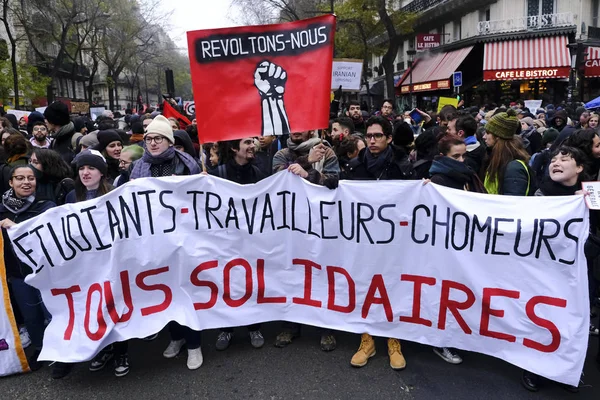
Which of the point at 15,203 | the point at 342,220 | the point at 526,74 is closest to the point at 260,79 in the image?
the point at 342,220

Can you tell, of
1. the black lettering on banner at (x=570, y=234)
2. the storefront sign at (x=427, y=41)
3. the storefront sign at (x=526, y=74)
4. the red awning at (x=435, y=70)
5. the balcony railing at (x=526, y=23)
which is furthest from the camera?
the storefront sign at (x=427, y=41)

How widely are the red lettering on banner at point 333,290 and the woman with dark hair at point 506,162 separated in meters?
1.36

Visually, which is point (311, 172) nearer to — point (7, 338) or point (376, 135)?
point (376, 135)

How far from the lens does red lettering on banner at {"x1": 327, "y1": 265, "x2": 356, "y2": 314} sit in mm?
3691

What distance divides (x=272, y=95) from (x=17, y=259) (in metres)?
2.23

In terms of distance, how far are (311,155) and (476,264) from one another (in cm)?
142

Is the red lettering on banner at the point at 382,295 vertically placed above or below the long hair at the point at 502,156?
below

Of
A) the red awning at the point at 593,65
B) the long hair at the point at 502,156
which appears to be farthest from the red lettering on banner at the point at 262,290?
the red awning at the point at 593,65

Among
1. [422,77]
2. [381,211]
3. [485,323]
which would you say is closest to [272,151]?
[381,211]

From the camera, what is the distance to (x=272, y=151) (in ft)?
19.1

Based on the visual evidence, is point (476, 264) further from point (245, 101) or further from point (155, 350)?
point (155, 350)

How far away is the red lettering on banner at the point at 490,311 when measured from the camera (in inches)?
129

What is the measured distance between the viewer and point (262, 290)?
380cm

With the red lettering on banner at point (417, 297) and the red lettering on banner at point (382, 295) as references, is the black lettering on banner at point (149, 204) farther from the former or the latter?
the red lettering on banner at point (417, 297)
